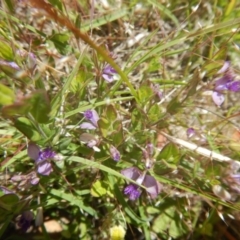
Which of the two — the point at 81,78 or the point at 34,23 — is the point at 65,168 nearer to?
the point at 81,78

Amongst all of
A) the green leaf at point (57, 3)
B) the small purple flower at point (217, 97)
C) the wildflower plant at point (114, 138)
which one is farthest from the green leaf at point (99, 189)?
the green leaf at point (57, 3)

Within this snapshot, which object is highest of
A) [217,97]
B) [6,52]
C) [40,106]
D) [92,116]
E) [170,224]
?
[6,52]

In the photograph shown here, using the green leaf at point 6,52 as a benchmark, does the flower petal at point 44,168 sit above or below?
below

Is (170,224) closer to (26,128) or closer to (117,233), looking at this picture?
(117,233)

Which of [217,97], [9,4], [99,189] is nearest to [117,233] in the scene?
[99,189]

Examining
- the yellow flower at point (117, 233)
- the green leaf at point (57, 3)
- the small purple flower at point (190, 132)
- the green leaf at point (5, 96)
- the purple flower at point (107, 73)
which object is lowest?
the yellow flower at point (117, 233)

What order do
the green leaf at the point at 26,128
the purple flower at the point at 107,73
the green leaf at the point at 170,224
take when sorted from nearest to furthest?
the green leaf at the point at 26,128
the purple flower at the point at 107,73
the green leaf at the point at 170,224

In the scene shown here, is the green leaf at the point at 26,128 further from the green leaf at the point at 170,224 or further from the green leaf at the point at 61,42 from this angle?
the green leaf at the point at 170,224
